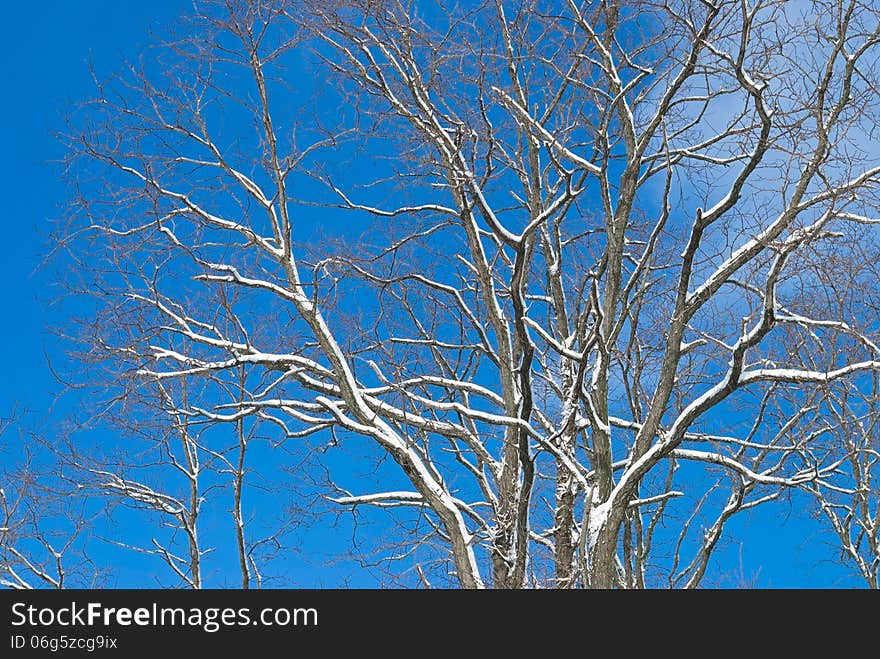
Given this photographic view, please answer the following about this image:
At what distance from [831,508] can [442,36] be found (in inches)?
288

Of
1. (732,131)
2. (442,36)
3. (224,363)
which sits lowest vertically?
(224,363)

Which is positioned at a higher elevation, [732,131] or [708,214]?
[732,131]

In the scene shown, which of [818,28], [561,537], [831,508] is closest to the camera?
[818,28]

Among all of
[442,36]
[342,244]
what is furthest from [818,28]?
[342,244]

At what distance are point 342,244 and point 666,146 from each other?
314 cm

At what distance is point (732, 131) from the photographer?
8281 mm

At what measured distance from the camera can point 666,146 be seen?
754 centimetres
